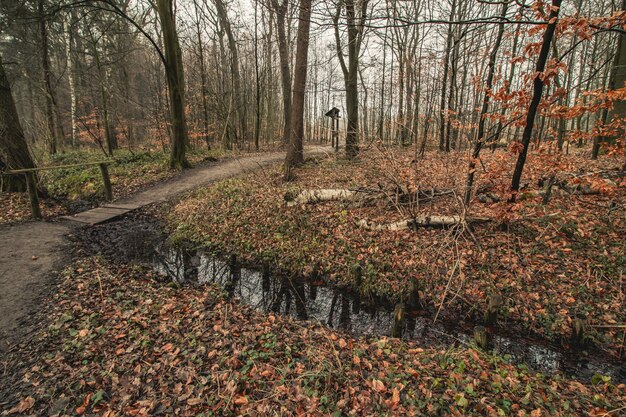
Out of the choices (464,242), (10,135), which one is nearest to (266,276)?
(464,242)

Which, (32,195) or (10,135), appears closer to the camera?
(32,195)

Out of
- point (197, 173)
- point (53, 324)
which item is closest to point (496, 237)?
point (53, 324)

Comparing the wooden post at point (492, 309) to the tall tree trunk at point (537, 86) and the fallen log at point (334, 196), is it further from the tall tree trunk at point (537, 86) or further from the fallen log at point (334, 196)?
the fallen log at point (334, 196)

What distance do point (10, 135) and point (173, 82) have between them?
17.6 ft

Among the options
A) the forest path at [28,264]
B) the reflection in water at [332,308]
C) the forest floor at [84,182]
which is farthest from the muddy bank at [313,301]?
the forest floor at [84,182]

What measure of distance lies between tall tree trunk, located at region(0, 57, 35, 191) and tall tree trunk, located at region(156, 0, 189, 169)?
453 cm

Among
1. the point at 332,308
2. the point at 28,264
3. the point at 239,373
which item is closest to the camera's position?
the point at 239,373

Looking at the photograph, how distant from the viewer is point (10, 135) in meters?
7.98

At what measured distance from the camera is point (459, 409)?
10.1 feet

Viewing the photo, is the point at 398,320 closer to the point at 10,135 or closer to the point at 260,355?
the point at 260,355

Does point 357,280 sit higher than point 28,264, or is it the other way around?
point 28,264

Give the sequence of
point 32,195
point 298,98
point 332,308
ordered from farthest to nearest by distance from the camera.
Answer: point 298,98, point 32,195, point 332,308

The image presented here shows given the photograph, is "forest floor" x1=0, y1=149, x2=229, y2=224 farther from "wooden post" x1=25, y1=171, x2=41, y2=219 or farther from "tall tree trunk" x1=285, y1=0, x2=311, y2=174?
"tall tree trunk" x1=285, y1=0, x2=311, y2=174

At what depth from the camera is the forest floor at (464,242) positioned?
500 cm
